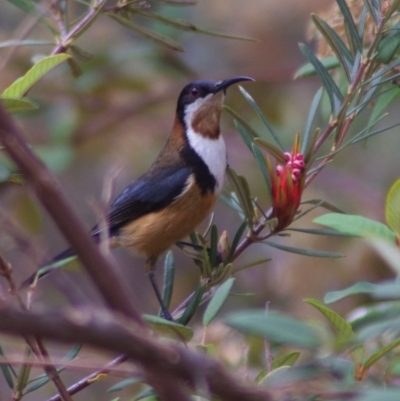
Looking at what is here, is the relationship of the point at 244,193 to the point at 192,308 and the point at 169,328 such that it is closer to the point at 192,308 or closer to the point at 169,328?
the point at 192,308

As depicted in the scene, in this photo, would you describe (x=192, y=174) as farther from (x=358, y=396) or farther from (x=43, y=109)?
(x=358, y=396)

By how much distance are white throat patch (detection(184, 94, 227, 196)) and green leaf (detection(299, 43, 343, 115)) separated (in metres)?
0.78

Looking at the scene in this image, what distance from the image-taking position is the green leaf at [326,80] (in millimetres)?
1884

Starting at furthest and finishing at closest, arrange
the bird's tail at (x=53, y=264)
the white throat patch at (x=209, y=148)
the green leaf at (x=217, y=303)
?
the white throat patch at (x=209, y=148) → the bird's tail at (x=53, y=264) → the green leaf at (x=217, y=303)

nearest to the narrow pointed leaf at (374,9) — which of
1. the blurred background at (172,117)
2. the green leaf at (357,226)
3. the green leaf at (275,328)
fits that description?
the green leaf at (357,226)

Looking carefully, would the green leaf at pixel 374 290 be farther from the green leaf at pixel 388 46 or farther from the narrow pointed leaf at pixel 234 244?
the green leaf at pixel 388 46

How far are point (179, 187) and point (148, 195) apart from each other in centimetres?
18

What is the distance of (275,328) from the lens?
0.90 meters

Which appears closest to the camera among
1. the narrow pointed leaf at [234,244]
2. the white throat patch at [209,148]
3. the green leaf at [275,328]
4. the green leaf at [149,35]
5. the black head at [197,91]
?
the green leaf at [275,328]

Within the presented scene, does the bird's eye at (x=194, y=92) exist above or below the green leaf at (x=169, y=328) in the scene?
above

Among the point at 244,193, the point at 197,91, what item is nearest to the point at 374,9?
the point at 244,193

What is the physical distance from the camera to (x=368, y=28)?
220 centimetres

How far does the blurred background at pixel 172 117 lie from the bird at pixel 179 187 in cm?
79

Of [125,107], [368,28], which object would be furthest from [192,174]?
[125,107]
